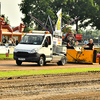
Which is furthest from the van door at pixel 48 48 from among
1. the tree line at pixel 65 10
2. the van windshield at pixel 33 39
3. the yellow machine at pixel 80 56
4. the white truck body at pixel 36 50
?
the tree line at pixel 65 10

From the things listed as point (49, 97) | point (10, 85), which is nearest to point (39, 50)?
point (10, 85)

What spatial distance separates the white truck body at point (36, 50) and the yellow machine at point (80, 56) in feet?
7.52

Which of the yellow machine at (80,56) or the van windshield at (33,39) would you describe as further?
the yellow machine at (80,56)

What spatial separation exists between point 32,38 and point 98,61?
19.0ft

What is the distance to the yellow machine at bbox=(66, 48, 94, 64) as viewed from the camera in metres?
22.9

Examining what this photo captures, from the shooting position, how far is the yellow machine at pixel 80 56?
22.9m

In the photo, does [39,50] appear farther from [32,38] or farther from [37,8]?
[37,8]

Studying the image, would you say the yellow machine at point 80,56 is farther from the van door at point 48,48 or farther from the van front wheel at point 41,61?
the van front wheel at point 41,61

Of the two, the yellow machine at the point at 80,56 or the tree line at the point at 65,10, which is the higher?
the tree line at the point at 65,10

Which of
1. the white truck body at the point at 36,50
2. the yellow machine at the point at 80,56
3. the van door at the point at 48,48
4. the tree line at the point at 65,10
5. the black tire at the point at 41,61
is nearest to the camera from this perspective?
the white truck body at the point at 36,50

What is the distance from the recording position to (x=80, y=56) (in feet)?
76.7

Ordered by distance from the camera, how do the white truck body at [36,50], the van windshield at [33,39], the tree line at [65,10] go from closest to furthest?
the white truck body at [36,50]
the van windshield at [33,39]
the tree line at [65,10]

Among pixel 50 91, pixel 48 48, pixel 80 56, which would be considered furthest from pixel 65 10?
pixel 50 91

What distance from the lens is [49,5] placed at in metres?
85.5
